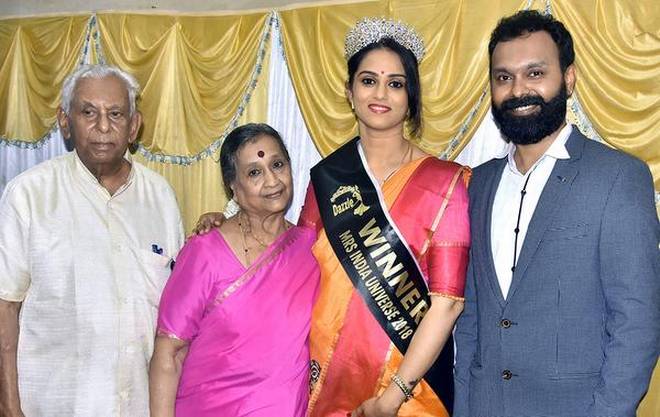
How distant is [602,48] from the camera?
322 cm

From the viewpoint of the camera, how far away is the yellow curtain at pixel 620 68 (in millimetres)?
3131

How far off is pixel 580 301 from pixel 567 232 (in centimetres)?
19

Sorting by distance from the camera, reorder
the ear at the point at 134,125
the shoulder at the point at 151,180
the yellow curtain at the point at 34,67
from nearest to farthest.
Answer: the ear at the point at 134,125, the shoulder at the point at 151,180, the yellow curtain at the point at 34,67

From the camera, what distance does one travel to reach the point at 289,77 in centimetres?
434

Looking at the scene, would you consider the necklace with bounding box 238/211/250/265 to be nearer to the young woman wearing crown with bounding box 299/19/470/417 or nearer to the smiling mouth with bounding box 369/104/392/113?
the young woman wearing crown with bounding box 299/19/470/417

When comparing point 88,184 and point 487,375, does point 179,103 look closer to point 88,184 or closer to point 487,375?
point 88,184

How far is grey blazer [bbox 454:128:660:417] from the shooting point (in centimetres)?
182

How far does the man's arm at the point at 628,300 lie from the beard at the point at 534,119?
31 centimetres

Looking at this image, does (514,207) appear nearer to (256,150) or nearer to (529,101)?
(529,101)

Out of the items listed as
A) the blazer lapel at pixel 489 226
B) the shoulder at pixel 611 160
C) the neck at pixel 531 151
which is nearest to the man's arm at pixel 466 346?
the blazer lapel at pixel 489 226

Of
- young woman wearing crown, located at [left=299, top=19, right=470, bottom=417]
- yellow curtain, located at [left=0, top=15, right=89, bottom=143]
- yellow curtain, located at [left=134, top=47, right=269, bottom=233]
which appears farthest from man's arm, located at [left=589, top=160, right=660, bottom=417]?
yellow curtain, located at [left=0, top=15, right=89, bottom=143]

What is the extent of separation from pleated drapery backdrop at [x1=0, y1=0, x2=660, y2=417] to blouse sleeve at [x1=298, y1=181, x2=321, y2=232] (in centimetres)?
145

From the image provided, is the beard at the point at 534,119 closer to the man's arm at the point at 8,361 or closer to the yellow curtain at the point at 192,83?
the man's arm at the point at 8,361

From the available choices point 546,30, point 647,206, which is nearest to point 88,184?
point 546,30
